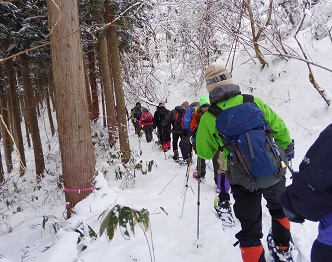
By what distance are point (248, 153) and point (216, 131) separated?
0.41 m

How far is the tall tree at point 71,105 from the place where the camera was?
407 centimetres

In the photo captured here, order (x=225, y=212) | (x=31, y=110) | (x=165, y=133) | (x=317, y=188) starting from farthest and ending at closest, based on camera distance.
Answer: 1. (x=31, y=110)
2. (x=165, y=133)
3. (x=225, y=212)
4. (x=317, y=188)

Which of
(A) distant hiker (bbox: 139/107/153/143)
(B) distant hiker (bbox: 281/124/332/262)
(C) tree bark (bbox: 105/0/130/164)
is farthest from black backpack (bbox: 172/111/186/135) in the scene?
(B) distant hiker (bbox: 281/124/332/262)

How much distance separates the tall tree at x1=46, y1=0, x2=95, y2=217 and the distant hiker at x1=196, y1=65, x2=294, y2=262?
219 centimetres

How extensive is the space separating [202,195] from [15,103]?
11516mm

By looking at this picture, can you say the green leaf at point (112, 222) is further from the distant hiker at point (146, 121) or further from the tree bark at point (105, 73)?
the distant hiker at point (146, 121)

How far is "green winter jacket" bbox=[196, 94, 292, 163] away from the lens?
2750mm

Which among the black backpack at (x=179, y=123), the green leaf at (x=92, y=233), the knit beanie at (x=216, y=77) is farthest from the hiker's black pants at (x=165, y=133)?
the knit beanie at (x=216, y=77)

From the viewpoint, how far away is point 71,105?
419 cm

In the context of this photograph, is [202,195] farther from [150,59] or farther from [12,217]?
[150,59]

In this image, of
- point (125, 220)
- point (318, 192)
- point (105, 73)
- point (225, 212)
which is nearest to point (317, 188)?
point (318, 192)

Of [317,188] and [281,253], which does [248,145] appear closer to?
[317,188]

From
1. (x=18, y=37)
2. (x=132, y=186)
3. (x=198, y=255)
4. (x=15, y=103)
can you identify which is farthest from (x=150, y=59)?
(x=198, y=255)

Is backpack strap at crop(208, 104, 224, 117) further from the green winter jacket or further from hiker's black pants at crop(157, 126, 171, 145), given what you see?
hiker's black pants at crop(157, 126, 171, 145)
